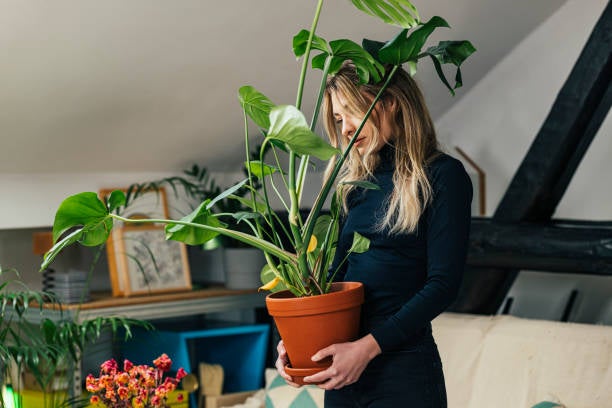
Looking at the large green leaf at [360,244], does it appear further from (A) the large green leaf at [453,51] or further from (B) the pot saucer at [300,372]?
(A) the large green leaf at [453,51]

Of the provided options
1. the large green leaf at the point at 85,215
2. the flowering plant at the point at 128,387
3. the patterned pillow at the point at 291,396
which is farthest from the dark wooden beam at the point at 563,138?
the large green leaf at the point at 85,215

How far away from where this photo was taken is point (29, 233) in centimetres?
385

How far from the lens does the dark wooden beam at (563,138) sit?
341cm

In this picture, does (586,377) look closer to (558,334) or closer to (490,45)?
(558,334)

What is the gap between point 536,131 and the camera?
4.05 m

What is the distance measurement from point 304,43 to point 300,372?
0.70 m

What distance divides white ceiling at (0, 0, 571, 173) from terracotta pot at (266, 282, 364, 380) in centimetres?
154

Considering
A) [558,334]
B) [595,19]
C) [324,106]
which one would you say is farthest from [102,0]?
[595,19]

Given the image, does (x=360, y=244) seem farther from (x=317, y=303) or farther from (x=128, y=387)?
(x=128, y=387)

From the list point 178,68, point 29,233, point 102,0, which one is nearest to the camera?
point 102,0

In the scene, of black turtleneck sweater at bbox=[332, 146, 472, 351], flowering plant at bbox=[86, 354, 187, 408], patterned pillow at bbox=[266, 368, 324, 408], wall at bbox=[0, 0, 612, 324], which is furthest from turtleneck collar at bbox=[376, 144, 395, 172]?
wall at bbox=[0, 0, 612, 324]

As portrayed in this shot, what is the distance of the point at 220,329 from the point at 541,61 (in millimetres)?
1912

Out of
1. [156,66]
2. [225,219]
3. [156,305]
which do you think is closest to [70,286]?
[156,305]

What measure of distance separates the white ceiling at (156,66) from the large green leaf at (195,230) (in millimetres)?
1282
